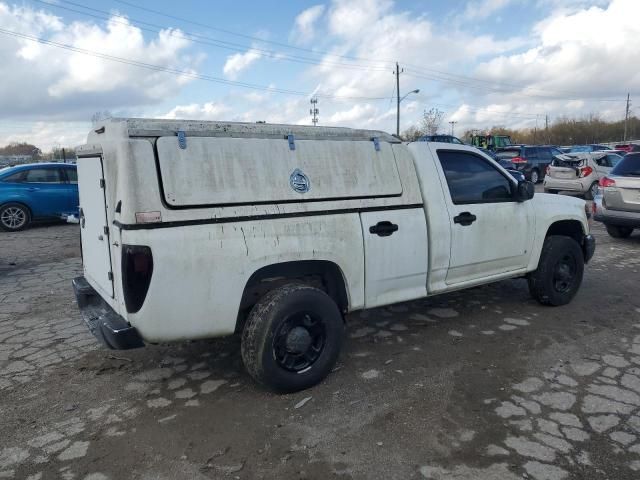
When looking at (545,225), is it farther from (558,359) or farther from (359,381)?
(359,381)

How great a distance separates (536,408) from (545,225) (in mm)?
2538

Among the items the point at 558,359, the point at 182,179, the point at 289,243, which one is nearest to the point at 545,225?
the point at 558,359

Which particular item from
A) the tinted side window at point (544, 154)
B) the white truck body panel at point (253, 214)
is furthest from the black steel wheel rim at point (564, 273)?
the tinted side window at point (544, 154)

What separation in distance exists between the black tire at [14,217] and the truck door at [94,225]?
28.2 feet

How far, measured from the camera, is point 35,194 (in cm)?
1173

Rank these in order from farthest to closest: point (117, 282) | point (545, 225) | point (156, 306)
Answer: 1. point (545, 225)
2. point (117, 282)
3. point (156, 306)

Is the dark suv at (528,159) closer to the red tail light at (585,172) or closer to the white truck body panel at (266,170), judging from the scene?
the red tail light at (585,172)

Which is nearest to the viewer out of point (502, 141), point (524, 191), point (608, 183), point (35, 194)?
point (524, 191)

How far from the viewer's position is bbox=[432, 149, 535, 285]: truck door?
15.1 ft

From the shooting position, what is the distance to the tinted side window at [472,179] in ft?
15.3

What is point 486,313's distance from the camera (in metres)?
5.43

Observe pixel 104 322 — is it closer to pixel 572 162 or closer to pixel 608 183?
pixel 608 183

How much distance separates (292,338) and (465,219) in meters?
2.03

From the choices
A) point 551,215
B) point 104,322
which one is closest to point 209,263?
point 104,322
